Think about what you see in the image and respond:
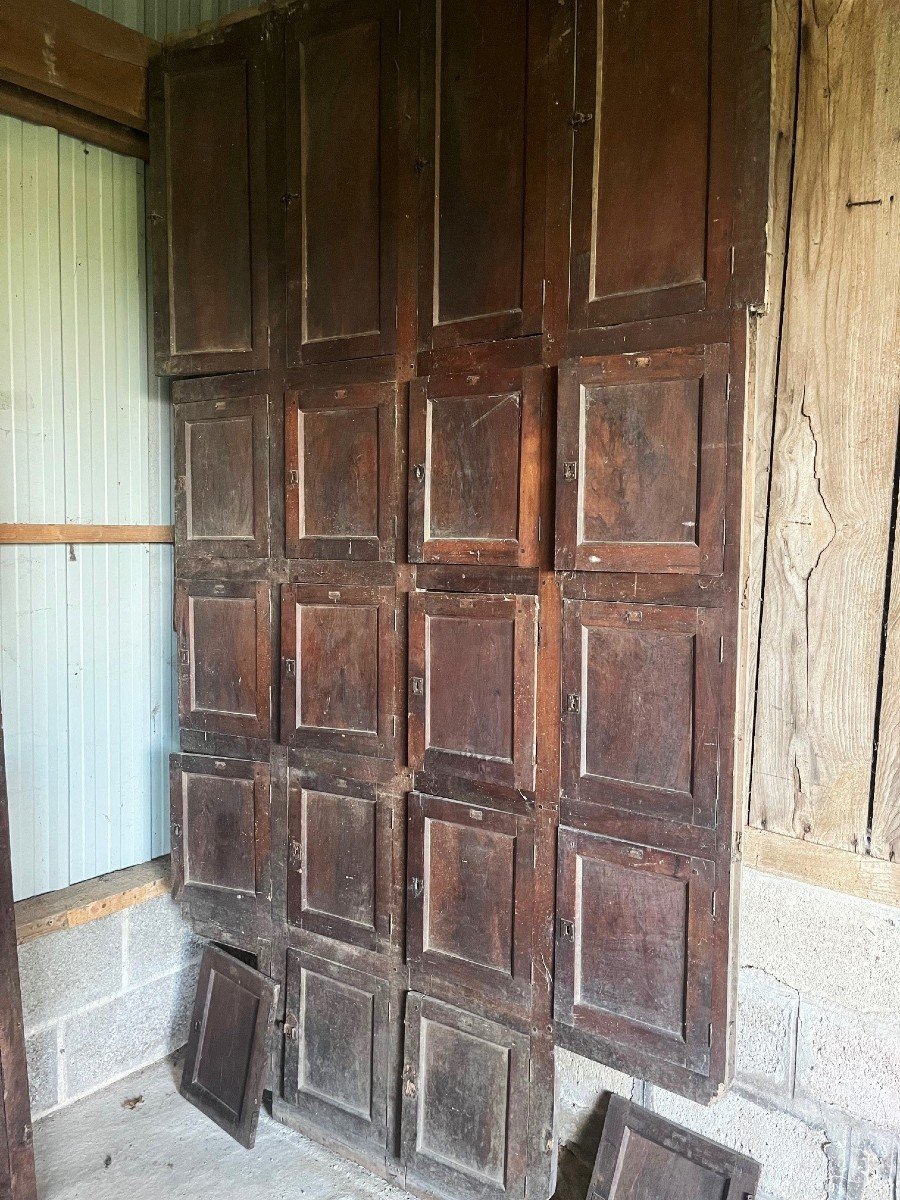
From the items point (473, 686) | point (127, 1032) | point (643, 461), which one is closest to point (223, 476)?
point (473, 686)

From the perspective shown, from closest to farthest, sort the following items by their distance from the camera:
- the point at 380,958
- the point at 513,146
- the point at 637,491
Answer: the point at 637,491 < the point at 513,146 < the point at 380,958

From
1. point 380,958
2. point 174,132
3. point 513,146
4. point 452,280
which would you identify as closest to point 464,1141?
point 380,958

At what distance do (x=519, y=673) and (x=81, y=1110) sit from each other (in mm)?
1850

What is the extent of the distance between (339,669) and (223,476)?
0.65m

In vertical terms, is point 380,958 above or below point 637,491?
below

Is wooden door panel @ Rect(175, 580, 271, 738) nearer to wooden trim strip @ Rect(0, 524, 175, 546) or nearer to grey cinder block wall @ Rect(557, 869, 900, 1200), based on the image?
wooden trim strip @ Rect(0, 524, 175, 546)

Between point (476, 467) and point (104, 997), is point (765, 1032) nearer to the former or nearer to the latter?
point (476, 467)

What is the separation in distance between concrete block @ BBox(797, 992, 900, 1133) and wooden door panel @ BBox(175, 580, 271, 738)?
4.98 ft

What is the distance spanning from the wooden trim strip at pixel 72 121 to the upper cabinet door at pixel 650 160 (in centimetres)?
145

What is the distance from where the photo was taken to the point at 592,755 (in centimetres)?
182

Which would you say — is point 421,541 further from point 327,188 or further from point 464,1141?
point 464,1141

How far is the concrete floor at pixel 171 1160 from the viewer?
2.12 metres

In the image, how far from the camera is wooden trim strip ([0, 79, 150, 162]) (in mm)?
2225

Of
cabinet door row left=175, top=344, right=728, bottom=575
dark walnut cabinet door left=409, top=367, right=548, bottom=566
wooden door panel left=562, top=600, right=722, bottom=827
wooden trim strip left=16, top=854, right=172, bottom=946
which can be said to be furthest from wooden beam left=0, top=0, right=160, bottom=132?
wooden trim strip left=16, top=854, right=172, bottom=946
